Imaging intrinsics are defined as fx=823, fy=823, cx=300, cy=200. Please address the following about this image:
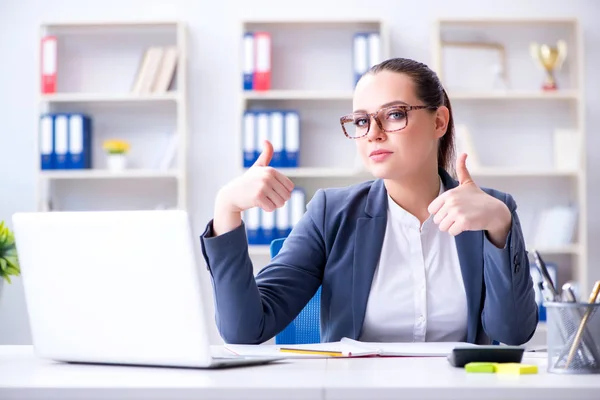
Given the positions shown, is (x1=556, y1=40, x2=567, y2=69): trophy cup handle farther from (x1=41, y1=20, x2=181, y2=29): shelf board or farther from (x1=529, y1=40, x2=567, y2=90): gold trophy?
(x1=41, y1=20, x2=181, y2=29): shelf board

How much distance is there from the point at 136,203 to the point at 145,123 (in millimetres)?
418

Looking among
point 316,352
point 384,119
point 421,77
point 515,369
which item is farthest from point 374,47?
point 515,369

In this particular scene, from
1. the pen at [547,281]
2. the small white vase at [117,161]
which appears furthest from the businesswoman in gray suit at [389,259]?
the small white vase at [117,161]

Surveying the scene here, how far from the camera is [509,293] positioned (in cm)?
156

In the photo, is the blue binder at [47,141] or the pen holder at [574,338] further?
the blue binder at [47,141]

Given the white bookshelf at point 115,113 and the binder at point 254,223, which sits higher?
the white bookshelf at point 115,113

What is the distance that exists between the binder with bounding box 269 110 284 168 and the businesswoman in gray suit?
6.86 feet

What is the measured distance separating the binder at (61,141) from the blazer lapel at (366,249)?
2.57 meters

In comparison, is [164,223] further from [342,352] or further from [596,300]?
[596,300]

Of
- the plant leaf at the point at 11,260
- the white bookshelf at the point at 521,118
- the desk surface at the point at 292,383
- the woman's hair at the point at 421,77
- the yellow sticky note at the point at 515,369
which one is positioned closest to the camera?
the desk surface at the point at 292,383

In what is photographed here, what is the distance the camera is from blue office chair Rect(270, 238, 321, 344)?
6.05 ft

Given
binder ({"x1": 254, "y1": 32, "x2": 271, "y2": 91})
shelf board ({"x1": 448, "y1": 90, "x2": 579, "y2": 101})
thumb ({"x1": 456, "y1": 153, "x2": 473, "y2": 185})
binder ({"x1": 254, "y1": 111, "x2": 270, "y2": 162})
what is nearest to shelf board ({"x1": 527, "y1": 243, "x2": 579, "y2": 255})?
shelf board ({"x1": 448, "y1": 90, "x2": 579, "y2": 101})

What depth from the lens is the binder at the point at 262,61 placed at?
13.1ft

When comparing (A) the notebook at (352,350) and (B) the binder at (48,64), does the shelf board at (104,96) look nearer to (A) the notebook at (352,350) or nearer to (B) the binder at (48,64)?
(B) the binder at (48,64)
